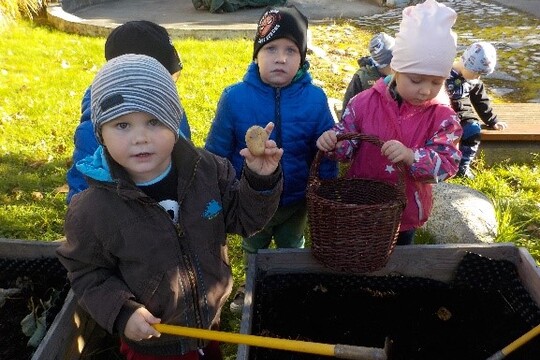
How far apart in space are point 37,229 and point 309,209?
2164 millimetres

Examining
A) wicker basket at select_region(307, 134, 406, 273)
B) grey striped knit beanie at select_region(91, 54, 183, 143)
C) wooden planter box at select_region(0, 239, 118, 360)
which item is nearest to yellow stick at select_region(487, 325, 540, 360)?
wicker basket at select_region(307, 134, 406, 273)

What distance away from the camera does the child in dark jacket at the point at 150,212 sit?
5.42 ft

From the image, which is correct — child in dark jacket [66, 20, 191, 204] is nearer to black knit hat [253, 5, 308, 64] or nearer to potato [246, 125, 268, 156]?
black knit hat [253, 5, 308, 64]

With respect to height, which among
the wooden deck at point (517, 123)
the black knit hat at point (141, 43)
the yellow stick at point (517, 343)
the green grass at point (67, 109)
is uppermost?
the black knit hat at point (141, 43)

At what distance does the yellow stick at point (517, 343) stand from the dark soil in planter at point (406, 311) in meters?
0.22

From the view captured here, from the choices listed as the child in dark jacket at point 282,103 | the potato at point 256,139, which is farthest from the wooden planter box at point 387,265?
the potato at point 256,139

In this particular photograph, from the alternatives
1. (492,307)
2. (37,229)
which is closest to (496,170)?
(492,307)

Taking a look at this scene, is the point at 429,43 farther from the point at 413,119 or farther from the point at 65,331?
the point at 65,331

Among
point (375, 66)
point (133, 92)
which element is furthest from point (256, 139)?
point (375, 66)

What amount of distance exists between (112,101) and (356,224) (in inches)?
38.6

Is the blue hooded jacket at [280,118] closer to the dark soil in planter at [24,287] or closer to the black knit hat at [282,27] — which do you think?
the black knit hat at [282,27]

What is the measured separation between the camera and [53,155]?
14.7 feet

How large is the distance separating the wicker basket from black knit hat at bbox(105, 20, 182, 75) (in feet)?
2.82

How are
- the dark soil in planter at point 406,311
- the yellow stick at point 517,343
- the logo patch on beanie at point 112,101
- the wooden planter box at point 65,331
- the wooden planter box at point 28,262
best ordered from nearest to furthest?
the logo patch on beanie at point 112,101
the yellow stick at point 517,343
the wooden planter box at point 65,331
the dark soil in planter at point 406,311
the wooden planter box at point 28,262
